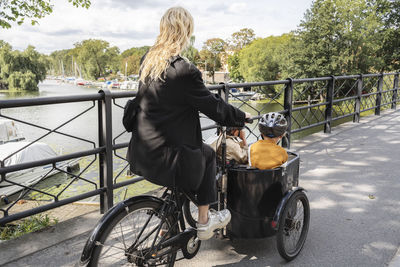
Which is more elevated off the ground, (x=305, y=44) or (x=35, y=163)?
(x=305, y=44)

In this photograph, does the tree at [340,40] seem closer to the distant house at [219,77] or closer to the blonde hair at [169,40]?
the blonde hair at [169,40]

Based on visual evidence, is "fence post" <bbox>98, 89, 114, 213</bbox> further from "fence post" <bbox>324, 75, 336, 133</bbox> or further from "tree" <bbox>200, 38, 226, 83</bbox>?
"tree" <bbox>200, 38, 226, 83</bbox>

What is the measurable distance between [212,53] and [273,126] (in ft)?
354

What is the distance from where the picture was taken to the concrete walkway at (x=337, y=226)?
2.89 meters

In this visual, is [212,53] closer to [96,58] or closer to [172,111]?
[96,58]

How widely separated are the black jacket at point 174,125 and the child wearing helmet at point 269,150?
742mm

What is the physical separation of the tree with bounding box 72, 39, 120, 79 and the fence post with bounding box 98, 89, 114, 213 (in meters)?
119

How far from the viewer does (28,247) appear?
3.02 metres

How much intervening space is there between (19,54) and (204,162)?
88.0 meters

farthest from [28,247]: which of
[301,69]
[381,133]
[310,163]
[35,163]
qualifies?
[301,69]

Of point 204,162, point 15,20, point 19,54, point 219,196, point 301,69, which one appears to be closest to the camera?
point 204,162

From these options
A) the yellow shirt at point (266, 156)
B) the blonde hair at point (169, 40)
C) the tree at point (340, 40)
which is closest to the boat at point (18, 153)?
the yellow shirt at point (266, 156)

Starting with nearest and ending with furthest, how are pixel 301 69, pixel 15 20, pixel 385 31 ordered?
1. pixel 15 20
2. pixel 385 31
3. pixel 301 69

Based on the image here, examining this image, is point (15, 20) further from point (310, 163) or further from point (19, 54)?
point (19, 54)
